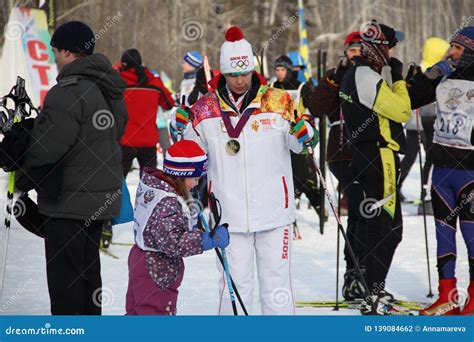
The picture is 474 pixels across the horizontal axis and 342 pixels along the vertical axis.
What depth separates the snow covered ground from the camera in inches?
285

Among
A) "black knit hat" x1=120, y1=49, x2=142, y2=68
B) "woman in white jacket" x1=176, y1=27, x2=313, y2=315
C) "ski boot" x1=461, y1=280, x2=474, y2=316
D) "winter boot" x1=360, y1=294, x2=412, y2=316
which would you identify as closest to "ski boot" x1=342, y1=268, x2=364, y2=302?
"winter boot" x1=360, y1=294, x2=412, y2=316

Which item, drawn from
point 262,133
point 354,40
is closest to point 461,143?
point 354,40

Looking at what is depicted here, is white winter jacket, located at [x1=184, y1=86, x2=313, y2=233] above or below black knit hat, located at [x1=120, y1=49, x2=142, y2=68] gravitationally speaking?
below

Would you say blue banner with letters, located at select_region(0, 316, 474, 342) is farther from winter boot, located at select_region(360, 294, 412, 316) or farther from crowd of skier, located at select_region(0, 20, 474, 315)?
winter boot, located at select_region(360, 294, 412, 316)

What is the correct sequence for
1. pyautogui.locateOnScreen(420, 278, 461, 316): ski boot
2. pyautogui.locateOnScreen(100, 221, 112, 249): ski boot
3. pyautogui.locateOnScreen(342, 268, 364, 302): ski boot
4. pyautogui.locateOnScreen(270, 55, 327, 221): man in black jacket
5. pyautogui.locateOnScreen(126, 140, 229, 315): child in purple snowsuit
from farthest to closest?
pyautogui.locateOnScreen(270, 55, 327, 221): man in black jacket
pyautogui.locateOnScreen(100, 221, 112, 249): ski boot
pyautogui.locateOnScreen(342, 268, 364, 302): ski boot
pyautogui.locateOnScreen(420, 278, 461, 316): ski boot
pyautogui.locateOnScreen(126, 140, 229, 315): child in purple snowsuit

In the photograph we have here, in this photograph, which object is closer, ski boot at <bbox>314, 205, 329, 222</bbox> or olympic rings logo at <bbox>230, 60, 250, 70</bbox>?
olympic rings logo at <bbox>230, 60, 250, 70</bbox>

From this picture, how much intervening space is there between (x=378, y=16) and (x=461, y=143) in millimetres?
23240

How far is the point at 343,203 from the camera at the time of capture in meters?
12.0

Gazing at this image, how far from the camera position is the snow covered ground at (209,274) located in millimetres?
7246

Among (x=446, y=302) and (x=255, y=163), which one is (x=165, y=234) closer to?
(x=255, y=163)

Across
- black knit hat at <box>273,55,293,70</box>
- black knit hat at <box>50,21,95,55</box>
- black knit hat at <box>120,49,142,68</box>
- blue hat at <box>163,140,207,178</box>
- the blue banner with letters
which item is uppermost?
black knit hat at <box>50,21,95,55</box>

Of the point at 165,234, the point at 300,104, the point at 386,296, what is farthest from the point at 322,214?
the point at 165,234

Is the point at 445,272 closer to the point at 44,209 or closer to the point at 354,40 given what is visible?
the point at 354,40

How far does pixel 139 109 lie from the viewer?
10.0 meters
